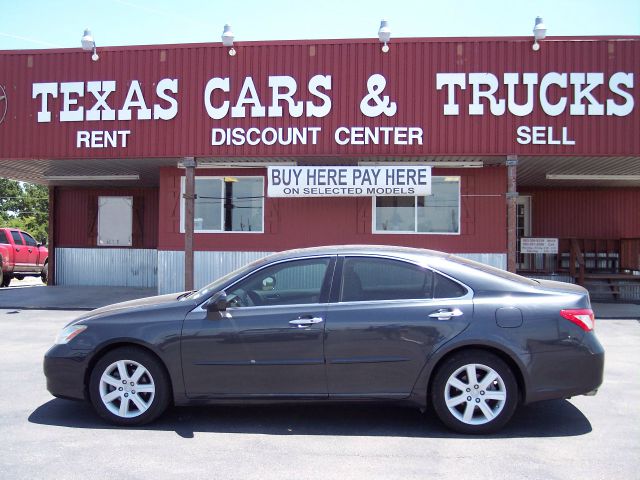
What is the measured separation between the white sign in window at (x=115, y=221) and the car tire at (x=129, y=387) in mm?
14445

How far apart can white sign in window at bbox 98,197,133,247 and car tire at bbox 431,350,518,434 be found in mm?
15711

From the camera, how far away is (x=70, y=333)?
495 centimetres

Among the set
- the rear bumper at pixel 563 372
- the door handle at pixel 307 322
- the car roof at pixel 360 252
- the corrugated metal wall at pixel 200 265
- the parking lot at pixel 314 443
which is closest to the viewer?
the parking lot at pixel 314 443

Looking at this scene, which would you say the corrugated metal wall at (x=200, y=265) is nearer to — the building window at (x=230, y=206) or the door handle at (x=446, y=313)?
the building window at (x=230, y=206)

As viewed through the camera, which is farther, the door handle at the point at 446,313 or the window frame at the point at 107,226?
the window frame at the point at 107,226

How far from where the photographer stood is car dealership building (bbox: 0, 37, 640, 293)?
12516mm

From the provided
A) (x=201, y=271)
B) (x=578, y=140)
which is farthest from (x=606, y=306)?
(x=201, y=271)

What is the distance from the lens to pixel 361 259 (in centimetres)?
497

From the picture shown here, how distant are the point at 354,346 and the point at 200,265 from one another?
10.1 m

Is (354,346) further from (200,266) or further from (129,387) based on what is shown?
(200,266)

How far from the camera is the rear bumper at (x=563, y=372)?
4590 millimetres

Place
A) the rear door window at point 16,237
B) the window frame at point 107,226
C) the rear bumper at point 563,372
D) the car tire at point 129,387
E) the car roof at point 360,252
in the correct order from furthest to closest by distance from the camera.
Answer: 1. the rear door window at point 16,237
2. the window frame at point 107,226
3. the car roof at point 360,252
4. the car tire at point 129,387
5. the rear bumper at point 563,372

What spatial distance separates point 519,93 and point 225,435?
10502mm

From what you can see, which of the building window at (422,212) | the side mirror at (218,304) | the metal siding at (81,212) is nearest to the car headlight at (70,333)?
the side mirror at (218,304)
